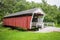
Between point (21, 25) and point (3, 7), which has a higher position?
point (3, 7)

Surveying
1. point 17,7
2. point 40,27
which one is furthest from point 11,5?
point 40,27

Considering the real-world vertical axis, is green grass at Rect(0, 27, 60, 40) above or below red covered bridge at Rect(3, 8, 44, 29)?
below

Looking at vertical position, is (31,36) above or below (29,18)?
below

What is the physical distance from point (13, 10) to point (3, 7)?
2.42 m

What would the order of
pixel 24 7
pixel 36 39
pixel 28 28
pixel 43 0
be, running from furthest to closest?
pixel 43 0, pixel 24 7, pixel 28 28, pixel 36 39

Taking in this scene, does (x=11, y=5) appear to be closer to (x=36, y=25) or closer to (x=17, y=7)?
(x=17, y=7)

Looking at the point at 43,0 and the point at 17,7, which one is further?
the point at 43,0

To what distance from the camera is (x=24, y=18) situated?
40.3ft

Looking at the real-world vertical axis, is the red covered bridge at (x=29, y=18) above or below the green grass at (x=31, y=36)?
above

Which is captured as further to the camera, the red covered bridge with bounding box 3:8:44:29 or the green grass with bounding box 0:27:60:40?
the red covered bridge with bounding box 3:8:44:29

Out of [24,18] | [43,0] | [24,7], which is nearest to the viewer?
[24,18]

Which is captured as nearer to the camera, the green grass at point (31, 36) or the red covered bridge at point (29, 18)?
the green grass at point (31, 36)

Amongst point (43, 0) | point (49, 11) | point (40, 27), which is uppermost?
point (43, 0)

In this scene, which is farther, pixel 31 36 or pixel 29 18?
pixel 29 18
